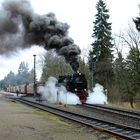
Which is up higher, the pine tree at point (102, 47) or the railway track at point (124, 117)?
the pine tree at point (102, 47)

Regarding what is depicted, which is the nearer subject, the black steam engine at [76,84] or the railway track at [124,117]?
the railway track at [124,117]

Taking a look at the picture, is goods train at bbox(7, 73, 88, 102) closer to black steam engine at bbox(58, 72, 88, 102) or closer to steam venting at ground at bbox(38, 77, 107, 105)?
black steam engine at bbox(58, 72, 88, 102)

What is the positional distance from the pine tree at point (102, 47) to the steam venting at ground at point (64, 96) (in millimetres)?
22357

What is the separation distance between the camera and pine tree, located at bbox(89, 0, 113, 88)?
60406 millimetres

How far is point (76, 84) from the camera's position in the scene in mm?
33094

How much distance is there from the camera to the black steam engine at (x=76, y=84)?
32906mm

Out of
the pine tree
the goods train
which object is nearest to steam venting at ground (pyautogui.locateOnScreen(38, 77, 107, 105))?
the goods train

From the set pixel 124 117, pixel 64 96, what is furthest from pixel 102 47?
pixel 124 117

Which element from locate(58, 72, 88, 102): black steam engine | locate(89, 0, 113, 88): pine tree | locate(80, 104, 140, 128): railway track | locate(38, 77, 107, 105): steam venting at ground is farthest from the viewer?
locate(89, 0, 113, 88): pine tree

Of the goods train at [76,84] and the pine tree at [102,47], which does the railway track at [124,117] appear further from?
the pine tree at [102,47]

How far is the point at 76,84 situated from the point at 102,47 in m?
28.9

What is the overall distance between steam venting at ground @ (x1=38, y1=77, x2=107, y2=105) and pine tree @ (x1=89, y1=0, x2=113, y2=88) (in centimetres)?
2236

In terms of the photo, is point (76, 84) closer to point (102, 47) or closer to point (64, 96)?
point (64, 96)

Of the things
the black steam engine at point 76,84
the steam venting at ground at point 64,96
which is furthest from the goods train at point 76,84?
the steam venting at ground at point 64,96
